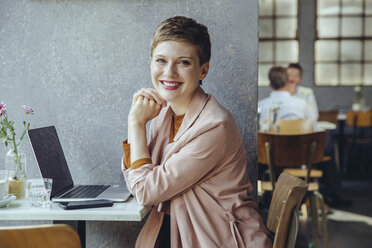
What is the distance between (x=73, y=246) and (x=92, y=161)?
39.6 inches

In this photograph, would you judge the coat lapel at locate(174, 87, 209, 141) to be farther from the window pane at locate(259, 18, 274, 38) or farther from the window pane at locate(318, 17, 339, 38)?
the window pane at locate(318, 17, 339, 38)

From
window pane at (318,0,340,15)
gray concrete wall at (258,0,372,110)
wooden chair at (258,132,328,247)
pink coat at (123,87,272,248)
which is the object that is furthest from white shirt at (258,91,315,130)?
window pane at (318,0,340,15)

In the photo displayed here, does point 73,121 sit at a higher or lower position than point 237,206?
higher

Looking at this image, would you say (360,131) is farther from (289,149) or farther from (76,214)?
(76,214)

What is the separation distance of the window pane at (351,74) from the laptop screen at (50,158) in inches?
Answer: 274

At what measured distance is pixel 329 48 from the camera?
794 cm

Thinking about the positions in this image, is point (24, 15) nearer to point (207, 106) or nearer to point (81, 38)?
point (81, 38)

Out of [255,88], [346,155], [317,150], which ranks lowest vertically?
[346,155]

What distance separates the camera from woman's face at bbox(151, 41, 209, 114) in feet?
5.36

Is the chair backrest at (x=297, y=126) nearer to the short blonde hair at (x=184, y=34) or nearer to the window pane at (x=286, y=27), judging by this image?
the short blonde hair at (x=184, y=34)

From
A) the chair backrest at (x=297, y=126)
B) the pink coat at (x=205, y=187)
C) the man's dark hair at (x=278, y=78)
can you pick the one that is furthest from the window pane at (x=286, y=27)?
the pink coat at (x=205, y=187)

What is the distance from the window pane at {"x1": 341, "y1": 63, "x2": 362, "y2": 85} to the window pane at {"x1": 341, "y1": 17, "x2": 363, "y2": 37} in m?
0.55

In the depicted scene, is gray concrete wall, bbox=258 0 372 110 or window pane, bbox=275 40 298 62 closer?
gray concrete wall, bbox=258 0 372 110

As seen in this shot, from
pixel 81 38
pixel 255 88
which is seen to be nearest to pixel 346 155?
pixel 255 88
